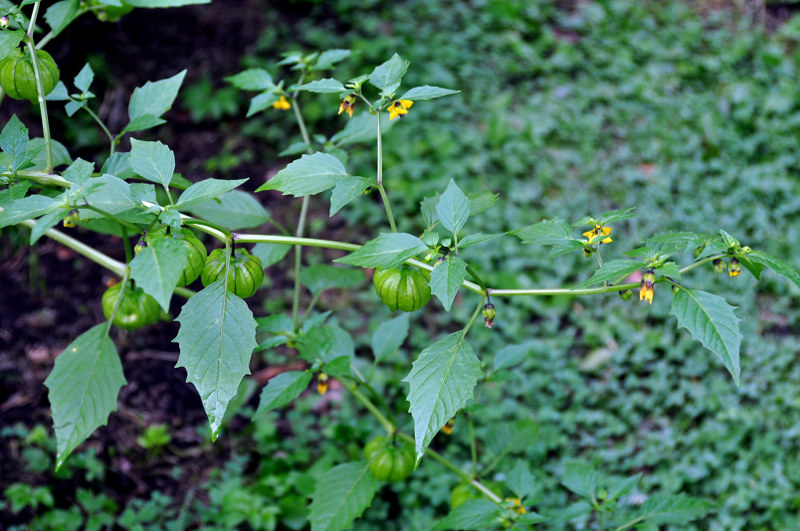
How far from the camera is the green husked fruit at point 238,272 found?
1.13 metres

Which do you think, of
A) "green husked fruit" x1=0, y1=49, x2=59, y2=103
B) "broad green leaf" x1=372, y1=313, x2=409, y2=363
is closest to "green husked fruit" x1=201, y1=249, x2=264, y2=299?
"green husked fruit" x1=0, y1=49, x2=59, y2=103

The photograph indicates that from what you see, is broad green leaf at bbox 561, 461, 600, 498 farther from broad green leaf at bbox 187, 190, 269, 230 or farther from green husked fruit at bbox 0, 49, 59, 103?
green husked fruit at bbox 0, 49, 59, 103

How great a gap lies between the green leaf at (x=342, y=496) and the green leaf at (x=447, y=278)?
751 mm

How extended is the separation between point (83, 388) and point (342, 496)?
69 centimetres

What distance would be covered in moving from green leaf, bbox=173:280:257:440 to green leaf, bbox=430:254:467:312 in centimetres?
34

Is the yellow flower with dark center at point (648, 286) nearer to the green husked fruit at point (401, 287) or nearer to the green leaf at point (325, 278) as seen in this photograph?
the green husked fruit at point (401, 287)

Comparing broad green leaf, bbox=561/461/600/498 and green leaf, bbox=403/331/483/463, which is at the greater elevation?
green leaf, bbox=403/331/483/463

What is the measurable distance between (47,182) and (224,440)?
145 cm

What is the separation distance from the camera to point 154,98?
1.50 metres

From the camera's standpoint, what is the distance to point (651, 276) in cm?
108

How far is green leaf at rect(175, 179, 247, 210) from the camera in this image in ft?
3.33

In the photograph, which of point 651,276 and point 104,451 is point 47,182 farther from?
point 104,451

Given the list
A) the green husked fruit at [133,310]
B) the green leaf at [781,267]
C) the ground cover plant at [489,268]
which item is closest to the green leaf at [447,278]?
the ground cover plant at [489,268]

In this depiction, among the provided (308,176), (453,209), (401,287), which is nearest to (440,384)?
(401,287)
